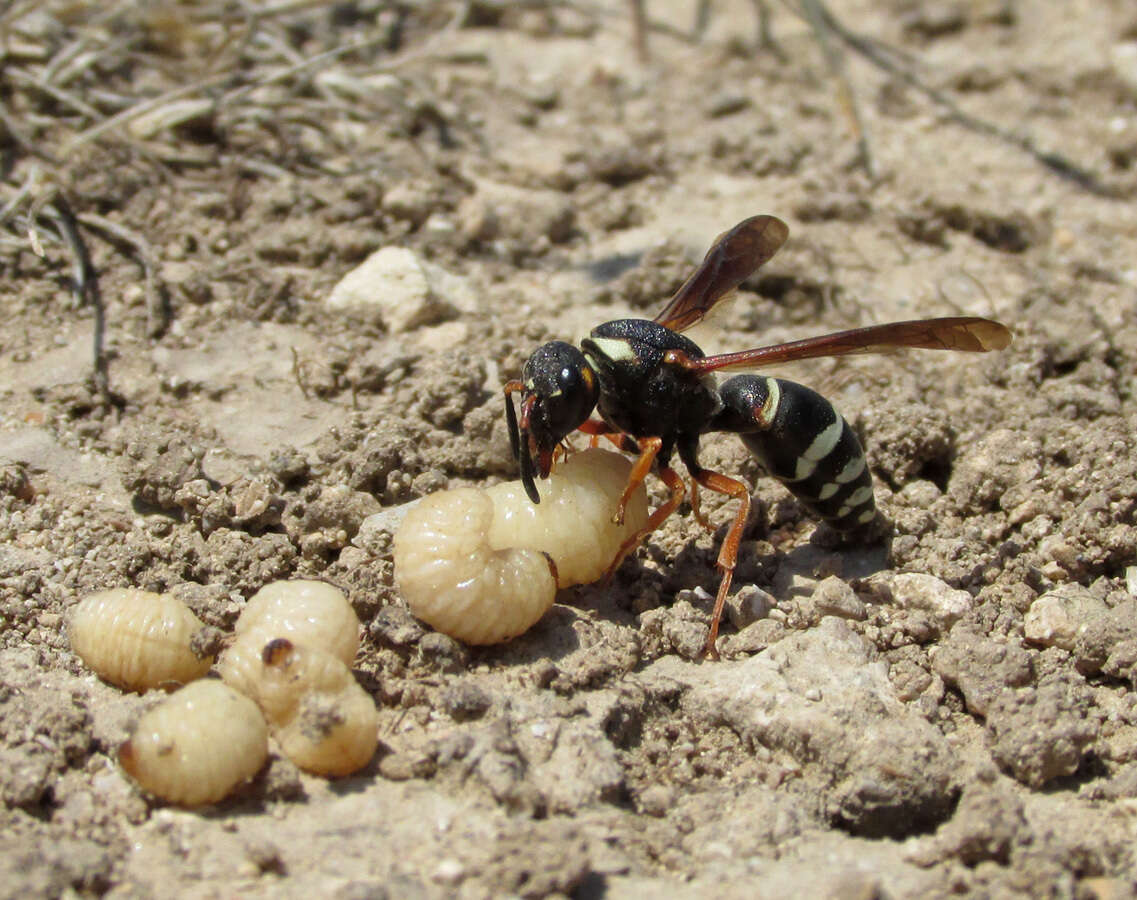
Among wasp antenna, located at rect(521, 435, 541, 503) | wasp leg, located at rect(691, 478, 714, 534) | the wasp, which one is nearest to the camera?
wasp antenna, located at rect(521, 435, 541, 503)

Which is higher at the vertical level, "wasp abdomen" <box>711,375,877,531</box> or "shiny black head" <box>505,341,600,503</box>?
"shiny black head" <box>505,341,600,503</box>

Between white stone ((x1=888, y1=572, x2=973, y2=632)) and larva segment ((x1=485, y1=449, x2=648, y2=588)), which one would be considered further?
white stone ((x1=888, y1=572, x2=973, y2=632))

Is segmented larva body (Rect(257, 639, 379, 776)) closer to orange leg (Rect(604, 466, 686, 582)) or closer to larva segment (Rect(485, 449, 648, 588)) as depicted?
larva segment (Rect(485, 449, 648, 588))

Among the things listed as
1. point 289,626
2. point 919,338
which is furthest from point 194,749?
point 919,338

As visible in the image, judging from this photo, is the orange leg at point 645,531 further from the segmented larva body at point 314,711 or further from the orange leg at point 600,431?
the segmented larva body at point 314,711

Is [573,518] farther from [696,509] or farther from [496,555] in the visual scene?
[696,509]

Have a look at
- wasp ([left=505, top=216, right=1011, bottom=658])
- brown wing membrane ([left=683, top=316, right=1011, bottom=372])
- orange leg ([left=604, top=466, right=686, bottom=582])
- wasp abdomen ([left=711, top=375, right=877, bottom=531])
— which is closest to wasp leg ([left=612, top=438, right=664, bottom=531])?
wasp ([left=505, top=216, right=1011, bottom=658])

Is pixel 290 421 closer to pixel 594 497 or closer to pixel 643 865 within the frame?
pixel 594 497

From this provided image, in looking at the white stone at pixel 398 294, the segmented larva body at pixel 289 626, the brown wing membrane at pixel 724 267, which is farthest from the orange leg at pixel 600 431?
the segmented larva body at pixel 289 626
